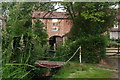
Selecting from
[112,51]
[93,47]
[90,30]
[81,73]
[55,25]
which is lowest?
[81,73]

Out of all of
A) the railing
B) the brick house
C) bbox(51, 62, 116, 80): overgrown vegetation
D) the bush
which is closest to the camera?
bbox(51, 62, 116, 80): overgrown vegetation

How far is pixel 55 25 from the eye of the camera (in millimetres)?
3602

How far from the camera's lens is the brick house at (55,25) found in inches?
136

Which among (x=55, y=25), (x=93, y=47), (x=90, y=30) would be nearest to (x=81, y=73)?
(x=93, y=47)

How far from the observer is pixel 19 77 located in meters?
1.09

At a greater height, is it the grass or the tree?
the tree

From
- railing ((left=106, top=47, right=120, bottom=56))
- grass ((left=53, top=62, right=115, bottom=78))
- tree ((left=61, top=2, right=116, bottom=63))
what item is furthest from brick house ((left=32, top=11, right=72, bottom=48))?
railing ((left=106, top=47, right=120, bottom=56))

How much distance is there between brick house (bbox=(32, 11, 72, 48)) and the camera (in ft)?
11.4

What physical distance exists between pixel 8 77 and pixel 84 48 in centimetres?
A: 292

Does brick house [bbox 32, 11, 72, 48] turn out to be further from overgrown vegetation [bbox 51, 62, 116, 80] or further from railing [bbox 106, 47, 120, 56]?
railing [bbox 106, 47, 120, 56]

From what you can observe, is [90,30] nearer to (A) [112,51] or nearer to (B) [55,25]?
(B) [55,25]

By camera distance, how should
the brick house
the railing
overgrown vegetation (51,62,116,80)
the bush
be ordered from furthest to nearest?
1. the railing
2. the bush
3. the brick house
4. overgrown vegetation (51,62,116,80)

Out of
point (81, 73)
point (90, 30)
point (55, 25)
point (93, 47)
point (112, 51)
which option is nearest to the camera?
point (81, 73)

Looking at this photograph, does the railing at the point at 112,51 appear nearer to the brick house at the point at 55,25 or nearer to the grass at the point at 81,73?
the brick house at the point at 55,25
